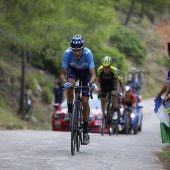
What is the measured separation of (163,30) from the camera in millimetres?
76562

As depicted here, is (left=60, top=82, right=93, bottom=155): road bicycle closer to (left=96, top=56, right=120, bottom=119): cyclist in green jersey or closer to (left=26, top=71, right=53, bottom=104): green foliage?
(left=96, top=56, right=120, bottom=119): cyclist in green jersey

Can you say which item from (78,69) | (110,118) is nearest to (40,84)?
(110,118)

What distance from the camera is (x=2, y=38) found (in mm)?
23859

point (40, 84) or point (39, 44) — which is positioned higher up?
point (39, 44)

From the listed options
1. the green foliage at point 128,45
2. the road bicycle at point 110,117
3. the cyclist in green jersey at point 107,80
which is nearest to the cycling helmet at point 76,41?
the cyclist in green jersey at point 107,80

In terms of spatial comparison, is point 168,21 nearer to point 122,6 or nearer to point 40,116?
point 122,6

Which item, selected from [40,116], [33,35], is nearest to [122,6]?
[40,116]

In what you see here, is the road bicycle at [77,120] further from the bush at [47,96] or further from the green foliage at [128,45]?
the green foliage at [128,45]

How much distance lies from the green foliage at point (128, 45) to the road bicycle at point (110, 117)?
127ft

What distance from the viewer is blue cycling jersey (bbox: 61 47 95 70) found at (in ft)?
39.8

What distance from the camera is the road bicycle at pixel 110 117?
62.8 feet

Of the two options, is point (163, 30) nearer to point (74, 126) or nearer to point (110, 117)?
point (110, 117)

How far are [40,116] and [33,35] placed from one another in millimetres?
6702

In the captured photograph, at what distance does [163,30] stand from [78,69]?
65.1 m
